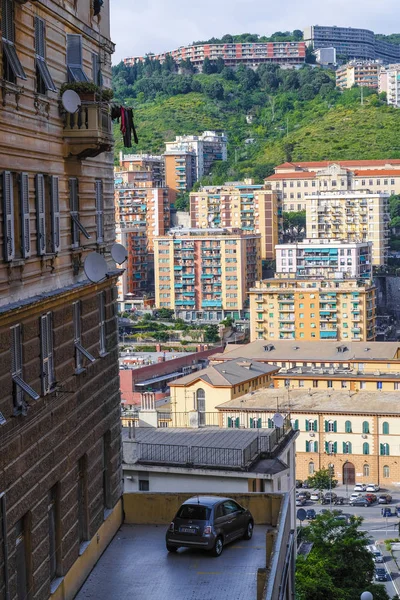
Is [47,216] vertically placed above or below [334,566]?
above

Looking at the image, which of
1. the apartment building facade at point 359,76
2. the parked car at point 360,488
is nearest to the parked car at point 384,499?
the parked car at point 360,488

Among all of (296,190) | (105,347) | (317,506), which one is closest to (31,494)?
(105,347)

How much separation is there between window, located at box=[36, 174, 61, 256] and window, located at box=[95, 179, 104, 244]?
1839mm

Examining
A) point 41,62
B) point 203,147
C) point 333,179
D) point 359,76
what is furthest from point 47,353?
point 359,76

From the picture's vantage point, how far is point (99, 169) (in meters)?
12.5

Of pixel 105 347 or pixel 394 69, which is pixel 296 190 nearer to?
pixel 394 69

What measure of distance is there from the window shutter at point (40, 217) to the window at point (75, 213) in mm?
1185

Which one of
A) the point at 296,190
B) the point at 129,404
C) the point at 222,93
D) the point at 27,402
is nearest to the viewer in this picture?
the point at 27,402

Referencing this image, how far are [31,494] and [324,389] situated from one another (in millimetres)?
55059

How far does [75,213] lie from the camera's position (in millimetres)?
11375

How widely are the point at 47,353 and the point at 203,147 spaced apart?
138m

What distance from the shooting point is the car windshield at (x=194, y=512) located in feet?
38.7

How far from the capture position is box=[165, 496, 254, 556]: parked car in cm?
1180

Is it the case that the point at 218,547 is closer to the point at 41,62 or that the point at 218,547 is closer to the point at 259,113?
the point at 41,62
